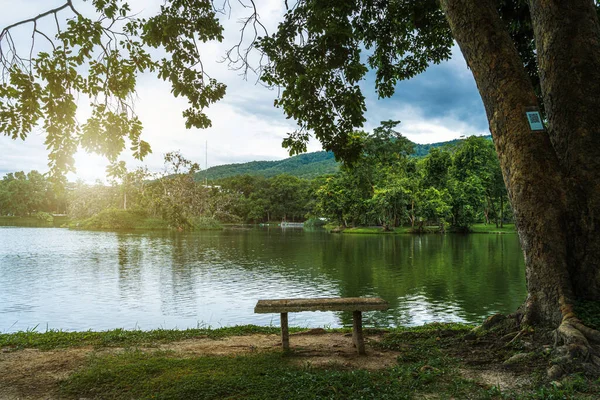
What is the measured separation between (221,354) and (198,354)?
29cm

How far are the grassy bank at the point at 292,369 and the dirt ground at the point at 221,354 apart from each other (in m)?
0.01

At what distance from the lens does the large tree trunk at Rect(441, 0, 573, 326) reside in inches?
187

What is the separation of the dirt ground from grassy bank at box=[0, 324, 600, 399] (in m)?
0.01

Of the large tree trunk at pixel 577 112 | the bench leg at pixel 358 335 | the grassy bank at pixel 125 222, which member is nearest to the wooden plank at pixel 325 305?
the bench leg at pixel 358 335

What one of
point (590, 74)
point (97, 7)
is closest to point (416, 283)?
point (590, 74)

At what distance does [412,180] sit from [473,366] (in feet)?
165

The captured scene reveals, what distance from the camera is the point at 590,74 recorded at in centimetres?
494

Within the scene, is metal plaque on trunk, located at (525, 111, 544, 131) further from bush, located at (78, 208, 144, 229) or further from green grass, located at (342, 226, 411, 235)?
bush, located at (78, 208, 144, 229)

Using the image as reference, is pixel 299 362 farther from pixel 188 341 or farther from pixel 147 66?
pixel 147 66

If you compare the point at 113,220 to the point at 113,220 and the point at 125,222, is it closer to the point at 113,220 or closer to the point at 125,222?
the point at 113,220

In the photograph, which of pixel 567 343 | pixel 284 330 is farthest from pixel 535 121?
pixel 284 330

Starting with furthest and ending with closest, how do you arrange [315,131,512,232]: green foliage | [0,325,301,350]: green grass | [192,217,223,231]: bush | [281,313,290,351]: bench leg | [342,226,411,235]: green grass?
[192,217,223,231]: bush < [342,226,411,235]: green grass < [315,131,512,232]: green foliage < [0,325,301,350]: green grass < [281,313,290,351]: bench leg

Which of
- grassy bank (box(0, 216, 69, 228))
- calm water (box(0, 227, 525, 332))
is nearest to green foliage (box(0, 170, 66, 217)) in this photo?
grassy bank (box(0, 216, 69, 228))

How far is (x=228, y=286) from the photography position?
15883 millimetres
